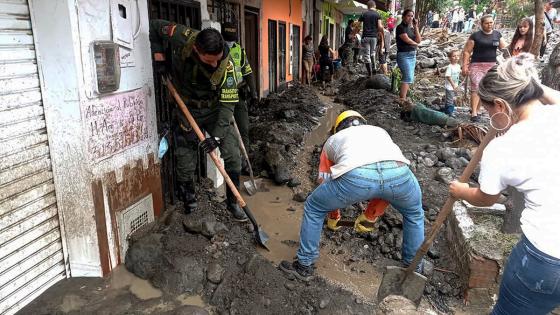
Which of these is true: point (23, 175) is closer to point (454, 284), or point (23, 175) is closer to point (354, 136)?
point (354, 136)

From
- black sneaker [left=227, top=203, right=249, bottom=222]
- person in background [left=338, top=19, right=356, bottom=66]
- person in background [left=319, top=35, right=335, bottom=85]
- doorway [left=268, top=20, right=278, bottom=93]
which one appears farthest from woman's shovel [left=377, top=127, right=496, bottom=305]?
person in background [left=338, top=19, right=356, bottom=66]

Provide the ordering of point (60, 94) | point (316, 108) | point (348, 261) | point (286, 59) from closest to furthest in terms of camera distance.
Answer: point (60, 94) → point (348, 261) → point (316, 108) → point (286, 59)

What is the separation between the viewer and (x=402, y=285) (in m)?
2.96

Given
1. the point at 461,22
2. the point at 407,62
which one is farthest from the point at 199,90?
the point at 461,22

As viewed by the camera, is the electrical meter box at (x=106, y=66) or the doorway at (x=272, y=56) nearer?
the electrical meter box at (x=106, y=66)

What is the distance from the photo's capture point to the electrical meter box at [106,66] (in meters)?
2.76

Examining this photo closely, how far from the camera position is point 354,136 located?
2920mm

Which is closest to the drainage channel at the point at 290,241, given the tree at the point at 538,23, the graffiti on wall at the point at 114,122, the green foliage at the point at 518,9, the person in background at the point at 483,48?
the graffiti on wall at the point at 114,122

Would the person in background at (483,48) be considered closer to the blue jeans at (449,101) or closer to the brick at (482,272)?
the blue jeans at (449,101)

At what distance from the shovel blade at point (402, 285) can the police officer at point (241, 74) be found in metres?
3.14

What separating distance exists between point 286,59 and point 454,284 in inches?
392

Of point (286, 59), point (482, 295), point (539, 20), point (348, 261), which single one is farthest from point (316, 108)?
point (482, 295)

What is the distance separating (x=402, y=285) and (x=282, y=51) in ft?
32.1

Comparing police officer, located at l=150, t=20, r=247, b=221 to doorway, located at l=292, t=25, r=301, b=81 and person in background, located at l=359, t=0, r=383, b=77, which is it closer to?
person in background, located at l=359, t=0, r=383, b=77
